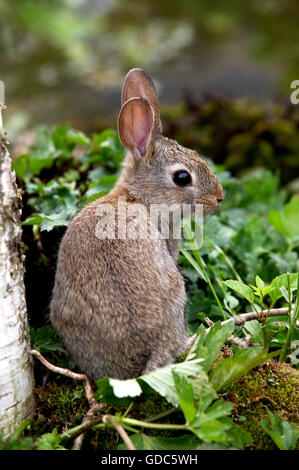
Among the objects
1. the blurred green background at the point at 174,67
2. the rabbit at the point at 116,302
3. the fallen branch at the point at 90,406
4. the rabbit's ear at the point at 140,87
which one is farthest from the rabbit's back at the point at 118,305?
the blurred green background at the point at 174,67

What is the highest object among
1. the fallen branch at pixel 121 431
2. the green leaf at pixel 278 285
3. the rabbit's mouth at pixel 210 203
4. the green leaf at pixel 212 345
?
the rabbit's mouth at pixel 210 203

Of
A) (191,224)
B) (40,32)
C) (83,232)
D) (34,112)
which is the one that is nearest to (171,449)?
(83,232)

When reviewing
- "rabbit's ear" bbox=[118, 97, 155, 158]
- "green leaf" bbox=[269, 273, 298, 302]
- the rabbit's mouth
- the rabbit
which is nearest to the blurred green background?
"rabbit's ear" bbox=[118, 97, 155, 158]

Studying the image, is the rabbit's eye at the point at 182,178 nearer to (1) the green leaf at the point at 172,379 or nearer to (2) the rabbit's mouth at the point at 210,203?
(2) the rabbit's mouth at the point at 210,203

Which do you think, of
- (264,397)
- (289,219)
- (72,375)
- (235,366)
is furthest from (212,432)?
(289,219)

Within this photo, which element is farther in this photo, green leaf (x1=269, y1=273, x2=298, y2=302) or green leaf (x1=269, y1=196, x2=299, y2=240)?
green leaf (x1=269, y1=196, x2=299, y2=240)

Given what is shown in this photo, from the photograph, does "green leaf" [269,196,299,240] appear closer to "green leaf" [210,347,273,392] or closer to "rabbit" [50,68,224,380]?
"rabbit" [50,68,224,380]

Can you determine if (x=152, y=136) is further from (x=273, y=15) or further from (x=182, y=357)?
(x=273, y=15)
